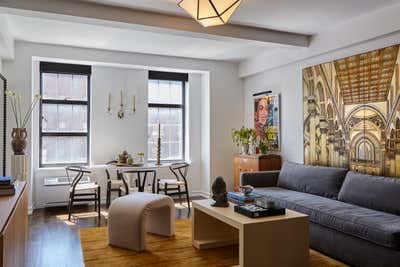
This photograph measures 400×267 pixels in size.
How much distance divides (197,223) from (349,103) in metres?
2.48

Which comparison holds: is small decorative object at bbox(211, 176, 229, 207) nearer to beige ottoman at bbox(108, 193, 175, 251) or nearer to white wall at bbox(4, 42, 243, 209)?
beige ottoman at bbox(108, 193, 175, 251)

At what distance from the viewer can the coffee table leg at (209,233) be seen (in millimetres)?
3643

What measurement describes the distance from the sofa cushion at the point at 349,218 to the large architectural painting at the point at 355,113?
2.36 feet

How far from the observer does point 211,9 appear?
9.44ft

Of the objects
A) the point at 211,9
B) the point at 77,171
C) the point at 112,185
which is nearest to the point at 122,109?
the point at 112,185

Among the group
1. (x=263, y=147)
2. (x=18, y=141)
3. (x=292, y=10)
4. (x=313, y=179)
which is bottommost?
(x=313, y=179)

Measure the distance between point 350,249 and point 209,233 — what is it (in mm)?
1463

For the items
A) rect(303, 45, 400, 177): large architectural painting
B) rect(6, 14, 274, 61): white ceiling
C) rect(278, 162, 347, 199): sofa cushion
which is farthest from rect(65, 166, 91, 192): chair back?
rect(303, 45, 400, 177): large architectural painting

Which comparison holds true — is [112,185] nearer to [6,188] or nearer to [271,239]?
[6,188]

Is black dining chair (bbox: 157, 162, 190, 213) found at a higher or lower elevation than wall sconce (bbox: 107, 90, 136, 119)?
lower

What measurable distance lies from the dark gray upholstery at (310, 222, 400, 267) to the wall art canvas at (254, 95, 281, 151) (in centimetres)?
225

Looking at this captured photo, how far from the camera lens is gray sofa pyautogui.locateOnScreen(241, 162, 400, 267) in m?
2.83

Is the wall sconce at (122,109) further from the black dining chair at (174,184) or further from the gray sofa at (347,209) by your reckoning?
the gray sofa at (347,209)

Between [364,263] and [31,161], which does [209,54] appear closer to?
[31,161]
